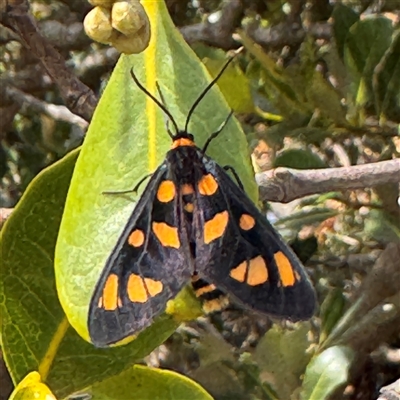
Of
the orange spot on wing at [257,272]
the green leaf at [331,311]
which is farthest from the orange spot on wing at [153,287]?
the green leaf at [331,311]

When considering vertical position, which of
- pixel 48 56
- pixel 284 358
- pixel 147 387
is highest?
pixel 48 56

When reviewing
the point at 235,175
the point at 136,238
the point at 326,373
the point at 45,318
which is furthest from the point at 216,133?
the point at 326,373

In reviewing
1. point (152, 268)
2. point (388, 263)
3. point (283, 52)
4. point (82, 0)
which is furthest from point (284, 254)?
point (82, 0)

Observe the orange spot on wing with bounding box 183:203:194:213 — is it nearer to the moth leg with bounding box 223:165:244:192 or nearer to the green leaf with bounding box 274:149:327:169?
the moth leg with bounding box 223:165:244:192

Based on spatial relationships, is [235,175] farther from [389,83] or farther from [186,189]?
[389,83]

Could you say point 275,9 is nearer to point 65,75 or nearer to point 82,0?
point 82,0

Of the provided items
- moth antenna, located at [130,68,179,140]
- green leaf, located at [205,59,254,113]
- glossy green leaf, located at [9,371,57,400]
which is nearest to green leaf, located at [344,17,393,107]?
Answer: green leaf, located at [205,59,254,113]
